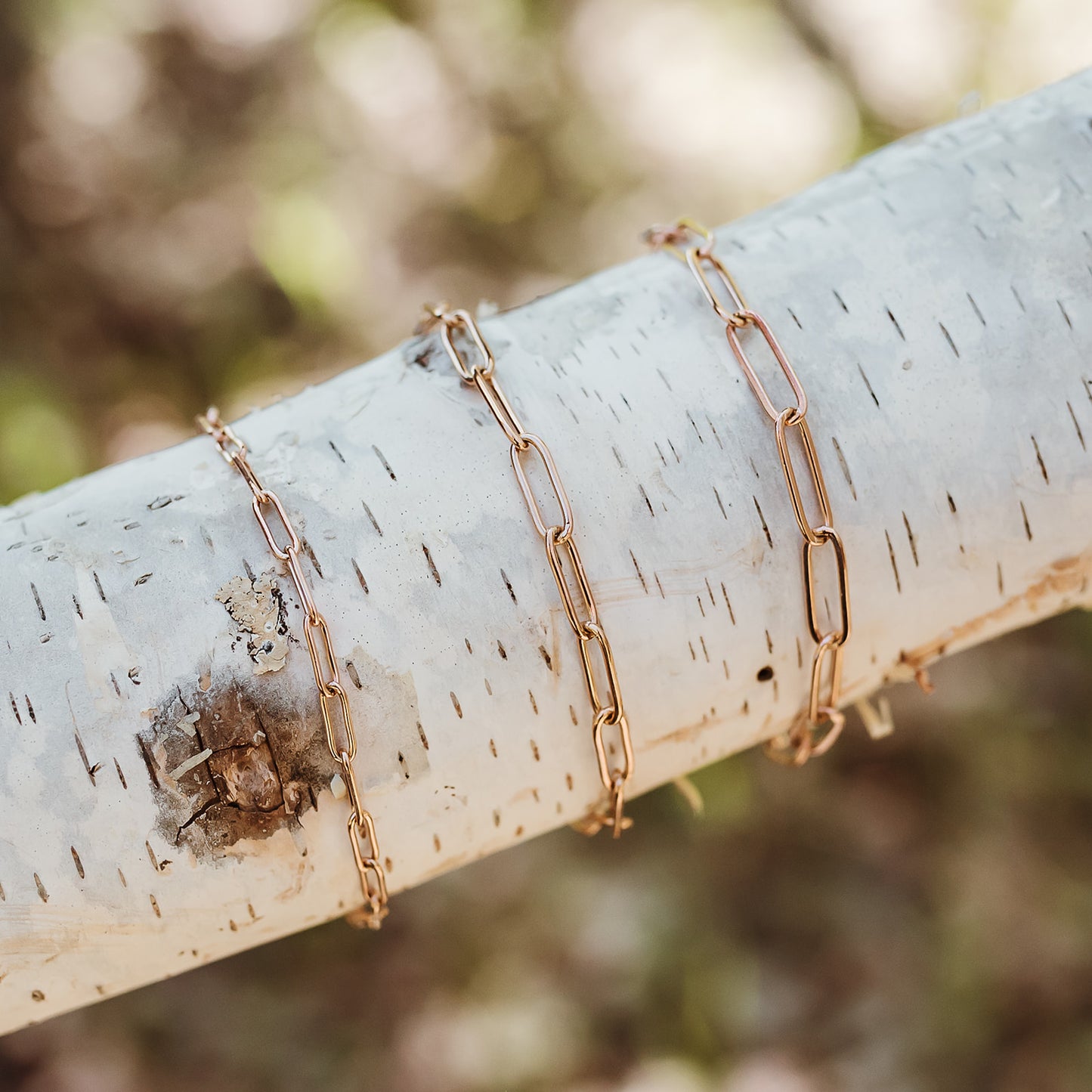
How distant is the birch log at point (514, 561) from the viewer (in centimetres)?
72

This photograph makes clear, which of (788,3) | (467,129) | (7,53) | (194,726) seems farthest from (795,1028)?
(7,53)

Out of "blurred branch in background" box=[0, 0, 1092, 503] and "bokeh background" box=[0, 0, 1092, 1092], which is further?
"blurred branch in background" box=[0, 0, 1092, 503]

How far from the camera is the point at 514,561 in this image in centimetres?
77

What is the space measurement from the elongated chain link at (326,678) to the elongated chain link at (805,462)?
42 cm

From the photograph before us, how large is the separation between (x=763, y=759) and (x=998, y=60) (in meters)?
1.94

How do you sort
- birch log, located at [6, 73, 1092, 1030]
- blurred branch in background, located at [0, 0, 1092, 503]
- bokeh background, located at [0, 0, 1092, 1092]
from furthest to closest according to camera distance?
1. blurred branch in background, located at [0, 0, 1092, 503]
2. bokeh background, located at [0, 0, 1092, 1092]
3. birch log, located at [6, 73, 1092, 1030]

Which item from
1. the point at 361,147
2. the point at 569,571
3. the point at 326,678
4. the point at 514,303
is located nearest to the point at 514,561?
the point at 569,571

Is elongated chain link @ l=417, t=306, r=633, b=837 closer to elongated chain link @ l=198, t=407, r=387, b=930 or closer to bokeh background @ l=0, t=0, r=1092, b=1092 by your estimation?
elongated chain link @ l=198, t=407, r=387, b=930

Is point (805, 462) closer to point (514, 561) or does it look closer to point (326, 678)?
point (514, 561)

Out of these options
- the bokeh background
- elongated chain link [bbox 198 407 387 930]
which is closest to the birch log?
elongated chain link [bbox 198 407 387 930]

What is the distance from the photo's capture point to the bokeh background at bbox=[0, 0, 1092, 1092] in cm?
188

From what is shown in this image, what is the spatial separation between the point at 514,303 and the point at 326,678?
193 cm

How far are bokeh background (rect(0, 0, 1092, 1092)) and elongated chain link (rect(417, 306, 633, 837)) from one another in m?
1.32

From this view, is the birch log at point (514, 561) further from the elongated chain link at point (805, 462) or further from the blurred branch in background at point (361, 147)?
the blurred branch in background at point (361, 147)
